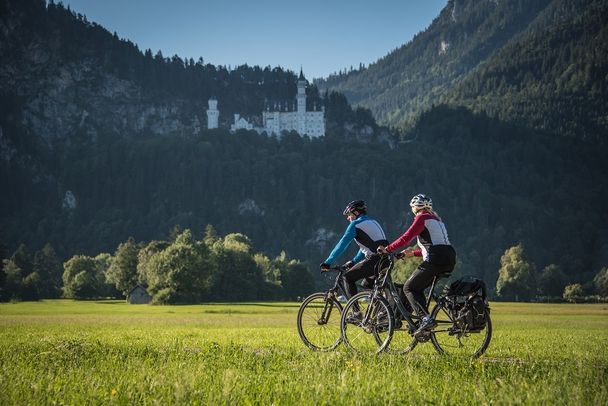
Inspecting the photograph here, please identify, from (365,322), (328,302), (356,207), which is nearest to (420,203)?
(356,207)

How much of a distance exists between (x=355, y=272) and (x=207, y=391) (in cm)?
559

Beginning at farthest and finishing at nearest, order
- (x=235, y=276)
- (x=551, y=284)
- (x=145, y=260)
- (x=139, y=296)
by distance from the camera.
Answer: (x=551, y=284) < (x=235, y=276) < (x=145, y=260) < (x=139, y=296)

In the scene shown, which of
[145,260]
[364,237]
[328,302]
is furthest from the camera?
[145,260]

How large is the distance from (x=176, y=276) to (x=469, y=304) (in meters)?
79.6

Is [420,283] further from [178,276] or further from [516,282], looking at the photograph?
[516,282]

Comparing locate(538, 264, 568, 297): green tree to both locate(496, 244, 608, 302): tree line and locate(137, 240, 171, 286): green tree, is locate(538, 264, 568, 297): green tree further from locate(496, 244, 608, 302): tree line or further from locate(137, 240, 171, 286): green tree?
locate(137, 240, 171, 286): green tree

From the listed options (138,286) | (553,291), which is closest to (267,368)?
(138,286)

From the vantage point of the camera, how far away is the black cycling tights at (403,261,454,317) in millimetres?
12898

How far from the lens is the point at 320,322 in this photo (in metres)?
14.5

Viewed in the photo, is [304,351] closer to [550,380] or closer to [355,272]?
[355,272]

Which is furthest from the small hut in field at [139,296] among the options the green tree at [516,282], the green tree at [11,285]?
the green tree at [516,282]

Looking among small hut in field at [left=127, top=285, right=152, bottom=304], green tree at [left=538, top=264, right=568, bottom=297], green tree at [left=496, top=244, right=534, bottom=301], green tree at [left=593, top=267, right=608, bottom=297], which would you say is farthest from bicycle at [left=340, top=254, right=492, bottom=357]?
green tree at [left=538, top=264, right=568, bottom=297]

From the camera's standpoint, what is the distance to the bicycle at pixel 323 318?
46.8ft

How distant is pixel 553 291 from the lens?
499 feet
